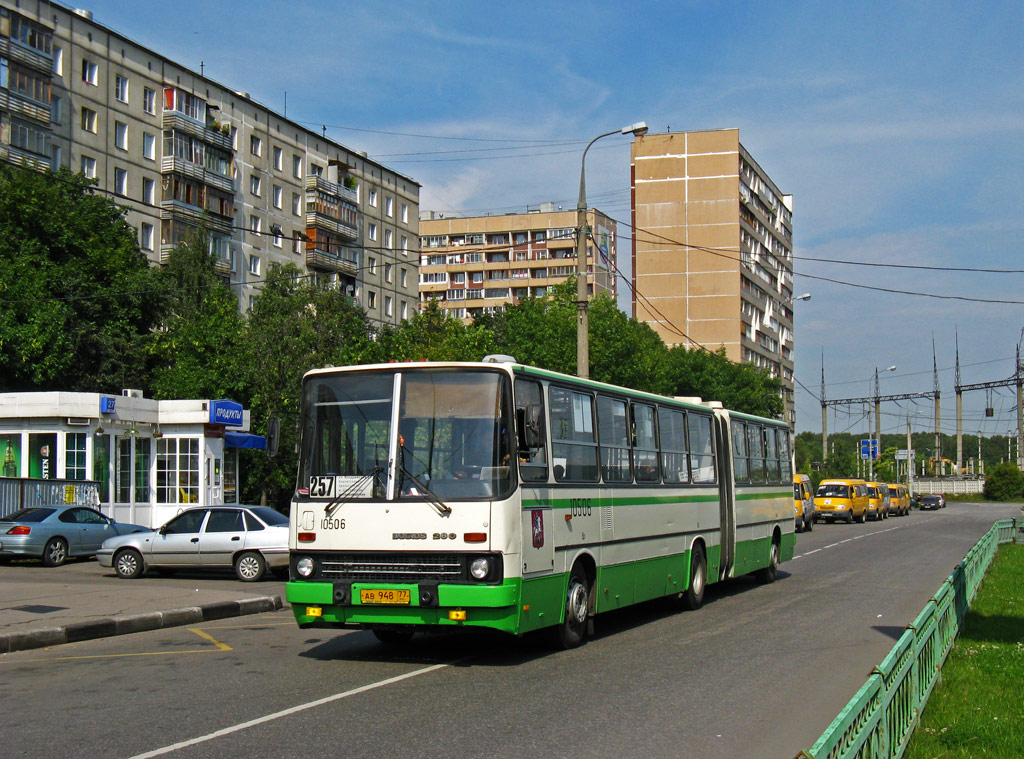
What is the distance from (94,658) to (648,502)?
6653 millimetres

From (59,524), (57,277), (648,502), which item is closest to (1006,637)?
(648,502)

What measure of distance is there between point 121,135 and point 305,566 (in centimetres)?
5014

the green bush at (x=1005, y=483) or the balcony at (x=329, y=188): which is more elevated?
the balcony at (x=329, y=188)

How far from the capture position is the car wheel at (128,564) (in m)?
21.0

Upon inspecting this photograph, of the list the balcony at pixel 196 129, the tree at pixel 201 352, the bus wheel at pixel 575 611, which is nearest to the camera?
the bus wheel at pixel 575 611

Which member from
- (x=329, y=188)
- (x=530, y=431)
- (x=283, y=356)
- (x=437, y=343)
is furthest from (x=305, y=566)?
(x=329, y=188)

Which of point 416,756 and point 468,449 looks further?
point 468,449

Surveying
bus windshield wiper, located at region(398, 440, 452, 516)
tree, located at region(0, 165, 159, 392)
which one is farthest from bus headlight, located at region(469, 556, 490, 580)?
tree, located at region(0, 165, 159, 392)

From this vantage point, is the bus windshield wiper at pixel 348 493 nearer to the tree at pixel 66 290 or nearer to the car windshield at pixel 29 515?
the car windshield at pixel 29 515

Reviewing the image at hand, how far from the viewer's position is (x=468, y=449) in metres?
10.3

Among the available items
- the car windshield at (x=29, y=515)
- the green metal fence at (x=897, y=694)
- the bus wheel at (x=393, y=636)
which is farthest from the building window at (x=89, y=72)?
the green metal fence at (x=897, y=694)

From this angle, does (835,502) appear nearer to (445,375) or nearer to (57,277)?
(57,277)

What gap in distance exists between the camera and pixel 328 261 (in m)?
69.9

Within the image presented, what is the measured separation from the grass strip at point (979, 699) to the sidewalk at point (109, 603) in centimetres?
933
